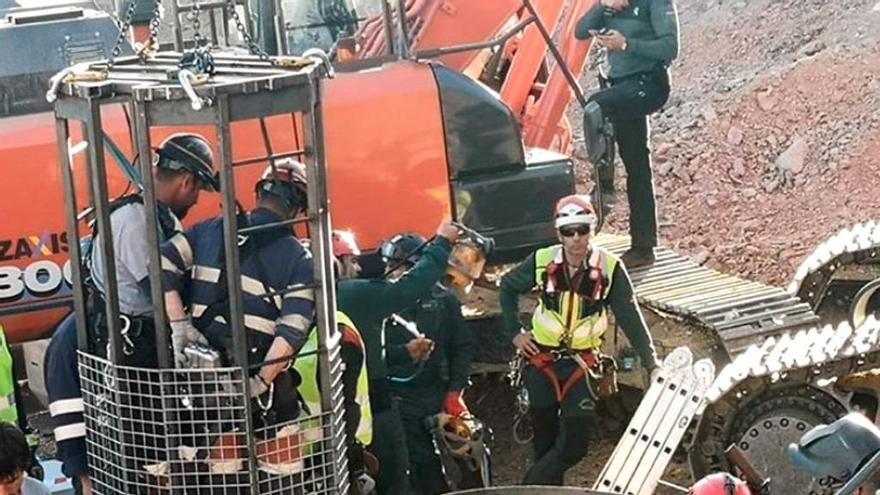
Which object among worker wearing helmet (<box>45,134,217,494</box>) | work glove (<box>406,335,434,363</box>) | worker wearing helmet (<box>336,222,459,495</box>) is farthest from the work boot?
worker wearing helmet (<box>45,134,217,494</box>)

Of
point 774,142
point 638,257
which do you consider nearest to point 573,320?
point 638,257

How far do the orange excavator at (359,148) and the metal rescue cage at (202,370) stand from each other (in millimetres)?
2032

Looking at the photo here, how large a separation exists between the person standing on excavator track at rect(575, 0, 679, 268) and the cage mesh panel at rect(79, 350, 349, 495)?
423 cm

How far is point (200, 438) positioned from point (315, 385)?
0.60 metres

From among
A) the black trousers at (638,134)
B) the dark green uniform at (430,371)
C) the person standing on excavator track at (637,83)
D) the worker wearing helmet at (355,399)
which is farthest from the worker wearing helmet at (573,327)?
the black trousers at (638,134)

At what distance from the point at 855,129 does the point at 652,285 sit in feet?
19.6

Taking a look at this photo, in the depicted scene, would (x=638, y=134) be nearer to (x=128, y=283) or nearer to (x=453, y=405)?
(x=453, y=405)

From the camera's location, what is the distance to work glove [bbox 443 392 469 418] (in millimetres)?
8125

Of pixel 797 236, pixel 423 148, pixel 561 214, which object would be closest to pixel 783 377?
pixel 561 214

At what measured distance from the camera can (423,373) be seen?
26.4 ft

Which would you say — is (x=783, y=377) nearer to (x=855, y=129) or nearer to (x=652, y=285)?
(x=652, y=285)

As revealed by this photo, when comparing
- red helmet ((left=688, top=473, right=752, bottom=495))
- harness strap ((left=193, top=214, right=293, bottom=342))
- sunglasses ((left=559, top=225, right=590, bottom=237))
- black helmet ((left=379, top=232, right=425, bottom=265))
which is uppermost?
harness strap ((left=193, top=214, right=293, bottom=342))

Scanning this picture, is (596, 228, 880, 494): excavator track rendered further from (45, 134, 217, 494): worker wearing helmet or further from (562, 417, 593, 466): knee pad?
(45, 134, 217, 494): worker wearing helmet

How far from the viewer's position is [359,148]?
8.90 m
